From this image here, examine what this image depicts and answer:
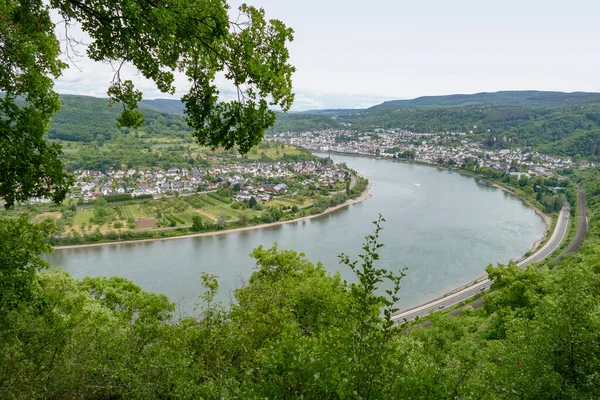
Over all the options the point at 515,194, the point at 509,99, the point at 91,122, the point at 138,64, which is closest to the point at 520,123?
the point at 515,194

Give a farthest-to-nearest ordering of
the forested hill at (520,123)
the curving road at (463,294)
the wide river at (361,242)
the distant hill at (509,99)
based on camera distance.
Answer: the distant hill at (509,99)
the forested hill at (520,123)
the wide river at (361,242)
the curving road at (463,294)

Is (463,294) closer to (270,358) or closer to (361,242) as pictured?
(361,242)

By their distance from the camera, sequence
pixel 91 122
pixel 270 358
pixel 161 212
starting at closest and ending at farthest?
1. pixel 270 358
2. pixel 161 212
3. pixel 91 122

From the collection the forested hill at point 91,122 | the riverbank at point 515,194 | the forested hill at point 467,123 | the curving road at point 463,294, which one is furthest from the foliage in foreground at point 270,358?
the forested hill at point 91,122

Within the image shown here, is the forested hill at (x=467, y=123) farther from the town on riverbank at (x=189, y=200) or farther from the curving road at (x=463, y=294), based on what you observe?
the curving road at (x=463, y=294)

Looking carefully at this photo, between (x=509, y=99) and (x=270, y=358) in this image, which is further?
(x=509, y=99)

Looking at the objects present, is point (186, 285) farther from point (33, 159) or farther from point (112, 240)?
point (33, 159)
